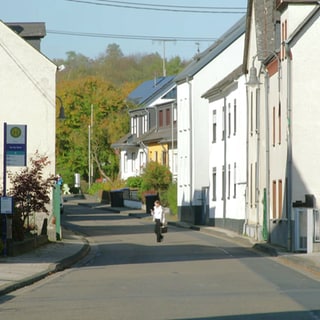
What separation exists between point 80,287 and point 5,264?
20.3ft

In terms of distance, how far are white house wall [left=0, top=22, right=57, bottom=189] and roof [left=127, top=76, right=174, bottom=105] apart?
4872 centimetres

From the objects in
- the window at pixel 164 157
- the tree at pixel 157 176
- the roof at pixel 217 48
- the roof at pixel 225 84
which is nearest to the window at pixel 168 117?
the window at pixel 164 157

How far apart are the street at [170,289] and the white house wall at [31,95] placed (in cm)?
976

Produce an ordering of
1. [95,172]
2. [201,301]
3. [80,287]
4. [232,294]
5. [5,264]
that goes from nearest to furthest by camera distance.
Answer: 1. [201,301]
2. [232,294]
3. [80,287]
4. [5,264]
5. [95,172]

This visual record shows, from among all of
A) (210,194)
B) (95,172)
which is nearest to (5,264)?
(210,194)

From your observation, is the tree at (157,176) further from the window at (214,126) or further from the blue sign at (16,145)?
the blue sign at (16,145)

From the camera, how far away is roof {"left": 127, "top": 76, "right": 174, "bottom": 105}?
9550cm

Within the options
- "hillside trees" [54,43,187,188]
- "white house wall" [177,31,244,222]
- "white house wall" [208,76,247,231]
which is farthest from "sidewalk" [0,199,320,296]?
"hillside trees" [54,43,187,188]

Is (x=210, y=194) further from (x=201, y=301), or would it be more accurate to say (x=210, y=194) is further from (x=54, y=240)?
(x=201, y=301)

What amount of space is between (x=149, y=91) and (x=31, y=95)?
58.5m

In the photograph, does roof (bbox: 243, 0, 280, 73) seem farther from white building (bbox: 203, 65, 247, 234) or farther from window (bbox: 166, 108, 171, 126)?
window (bbox: 166, 108, 171, 126)

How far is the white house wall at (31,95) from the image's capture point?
4581 cm

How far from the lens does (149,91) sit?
4107 inches

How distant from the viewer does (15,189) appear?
36.1 metres
